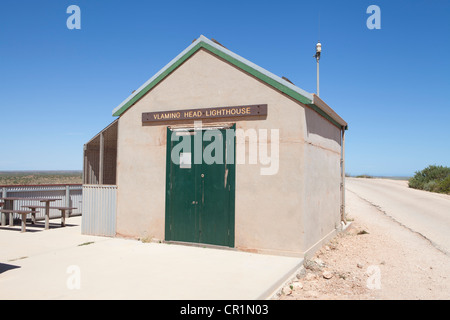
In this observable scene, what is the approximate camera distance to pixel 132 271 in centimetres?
642

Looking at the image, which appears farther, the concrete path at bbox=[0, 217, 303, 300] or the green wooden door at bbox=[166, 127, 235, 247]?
the green wooden door at bbox=[166, 127, 235, 247]

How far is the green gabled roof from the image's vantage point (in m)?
7.90

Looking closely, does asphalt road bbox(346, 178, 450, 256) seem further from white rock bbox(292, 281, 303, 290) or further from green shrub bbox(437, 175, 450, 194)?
green shrub bbox(437, 175, 450, 194)

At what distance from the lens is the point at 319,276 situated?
23.2 ft

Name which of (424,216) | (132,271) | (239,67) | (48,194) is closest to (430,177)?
(424,216)

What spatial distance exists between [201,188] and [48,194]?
866 cm

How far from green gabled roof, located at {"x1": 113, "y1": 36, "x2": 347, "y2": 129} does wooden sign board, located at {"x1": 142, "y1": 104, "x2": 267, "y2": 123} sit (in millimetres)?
633

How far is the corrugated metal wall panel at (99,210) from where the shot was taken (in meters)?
10.2

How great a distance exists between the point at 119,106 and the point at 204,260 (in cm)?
542

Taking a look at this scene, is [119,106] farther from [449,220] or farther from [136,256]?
[449,220]

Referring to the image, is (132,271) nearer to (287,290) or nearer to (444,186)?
(287,290)

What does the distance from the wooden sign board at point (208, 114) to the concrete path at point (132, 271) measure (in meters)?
3.36

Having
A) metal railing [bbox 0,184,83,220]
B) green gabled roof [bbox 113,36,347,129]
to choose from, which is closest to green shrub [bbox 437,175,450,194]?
green gabled roof [bbox 113,36,347,129]
